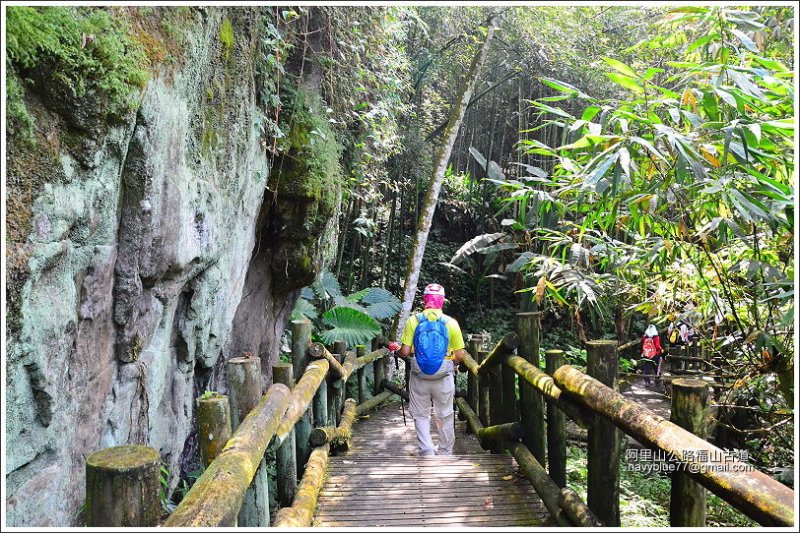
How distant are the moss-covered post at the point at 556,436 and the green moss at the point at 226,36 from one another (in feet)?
10.0

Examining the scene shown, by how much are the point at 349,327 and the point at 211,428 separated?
5.90 metres

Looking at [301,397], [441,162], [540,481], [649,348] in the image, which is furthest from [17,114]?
[649,348]

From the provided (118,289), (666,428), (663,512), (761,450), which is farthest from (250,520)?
(761,450)

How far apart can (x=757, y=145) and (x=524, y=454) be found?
7.43ft

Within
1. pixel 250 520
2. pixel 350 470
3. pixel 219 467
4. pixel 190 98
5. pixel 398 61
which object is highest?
pixel 398 61

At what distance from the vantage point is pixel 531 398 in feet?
11.7

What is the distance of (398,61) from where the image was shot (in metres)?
6.95

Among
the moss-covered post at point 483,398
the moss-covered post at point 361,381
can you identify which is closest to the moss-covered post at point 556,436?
the moss-covered post at point 483,398

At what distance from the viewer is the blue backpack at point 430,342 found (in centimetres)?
422

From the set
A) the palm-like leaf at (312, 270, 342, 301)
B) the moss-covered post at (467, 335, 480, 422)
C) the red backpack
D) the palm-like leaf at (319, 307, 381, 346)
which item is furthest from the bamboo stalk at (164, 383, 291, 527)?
the red backpack

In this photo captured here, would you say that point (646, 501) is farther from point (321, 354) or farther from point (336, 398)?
point (321, 354)

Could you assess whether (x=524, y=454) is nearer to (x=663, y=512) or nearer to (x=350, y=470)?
(x=350, y=470)

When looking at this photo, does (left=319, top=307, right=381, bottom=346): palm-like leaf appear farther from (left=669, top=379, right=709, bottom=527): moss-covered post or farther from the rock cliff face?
(left=669, top=379, right=709, bottom=527): moss-covered post

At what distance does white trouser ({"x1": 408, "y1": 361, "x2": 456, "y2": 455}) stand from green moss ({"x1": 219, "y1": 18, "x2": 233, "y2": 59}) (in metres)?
2.83
